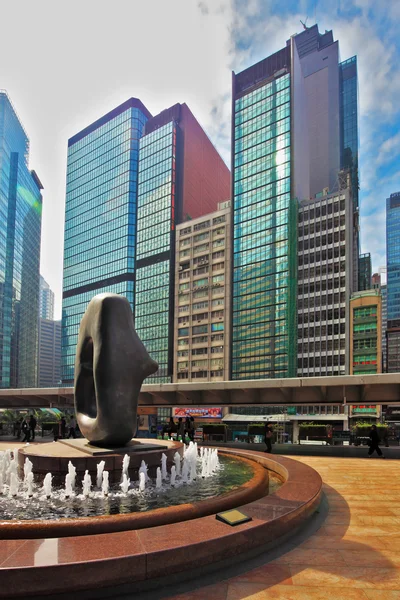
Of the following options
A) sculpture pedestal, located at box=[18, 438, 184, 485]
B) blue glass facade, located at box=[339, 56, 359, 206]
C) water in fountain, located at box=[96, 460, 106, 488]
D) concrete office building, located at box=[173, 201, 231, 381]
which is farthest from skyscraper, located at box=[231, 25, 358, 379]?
water in fountain, located at box=[96, 460, 106, 488]

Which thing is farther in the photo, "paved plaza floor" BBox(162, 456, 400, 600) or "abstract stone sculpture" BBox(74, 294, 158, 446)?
"abstract stone sculpture" BBox(74, 294, 158, 446)

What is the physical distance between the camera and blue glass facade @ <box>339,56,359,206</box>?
129375 mm

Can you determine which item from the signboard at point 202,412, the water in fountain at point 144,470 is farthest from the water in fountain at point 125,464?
the signboard at point 202,412

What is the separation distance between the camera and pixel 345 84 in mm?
142375

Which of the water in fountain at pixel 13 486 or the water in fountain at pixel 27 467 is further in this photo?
the water in fountain at pixel 27 467

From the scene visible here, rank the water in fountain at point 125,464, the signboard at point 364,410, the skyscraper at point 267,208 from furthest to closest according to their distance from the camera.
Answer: the skyscraper at point 267,208
the signboard at point 364,410
the water in fountain at point 125,464

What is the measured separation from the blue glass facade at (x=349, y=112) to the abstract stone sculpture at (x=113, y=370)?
414ft

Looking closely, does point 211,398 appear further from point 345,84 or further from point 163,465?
point 345,84

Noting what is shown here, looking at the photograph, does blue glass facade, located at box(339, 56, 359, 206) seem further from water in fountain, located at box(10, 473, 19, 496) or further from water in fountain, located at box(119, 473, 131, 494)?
water in fountain, located at box(10, 473, 19, 496)

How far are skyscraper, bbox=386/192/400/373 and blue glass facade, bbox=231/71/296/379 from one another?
50579mm

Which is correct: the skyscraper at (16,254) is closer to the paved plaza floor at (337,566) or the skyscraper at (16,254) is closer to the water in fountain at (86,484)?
the water in fountain at (86,484)

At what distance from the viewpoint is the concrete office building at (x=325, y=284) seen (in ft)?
253

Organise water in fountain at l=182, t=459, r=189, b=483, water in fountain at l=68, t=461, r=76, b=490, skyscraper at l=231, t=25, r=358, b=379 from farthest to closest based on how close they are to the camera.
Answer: skyscraper at l=231, t=25, r=358, b=379, water in fountain at l=182, t=459, r=189, b=483, water in fountain at l=68, t=461, r=76, b=490

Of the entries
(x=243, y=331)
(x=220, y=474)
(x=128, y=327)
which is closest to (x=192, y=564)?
(x=220, y=474)
